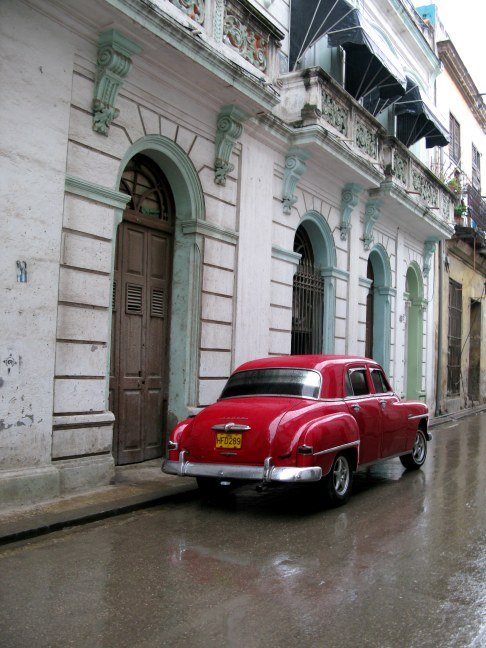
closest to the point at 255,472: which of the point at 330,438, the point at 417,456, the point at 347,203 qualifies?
the point at 330,438

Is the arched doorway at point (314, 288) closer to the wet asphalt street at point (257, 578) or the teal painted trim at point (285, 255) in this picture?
the teal painted trim at point (285, 255)

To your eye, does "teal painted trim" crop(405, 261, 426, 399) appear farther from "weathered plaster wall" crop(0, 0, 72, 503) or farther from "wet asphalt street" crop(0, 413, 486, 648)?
"weathered plaster wall" crop(0, 0, 72, 503)

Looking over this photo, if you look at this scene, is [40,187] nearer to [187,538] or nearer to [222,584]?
[187,538]

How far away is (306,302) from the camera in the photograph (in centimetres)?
1288

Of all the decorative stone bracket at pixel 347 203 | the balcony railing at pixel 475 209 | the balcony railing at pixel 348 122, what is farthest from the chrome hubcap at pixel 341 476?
the balcony railing at pixel 475 209

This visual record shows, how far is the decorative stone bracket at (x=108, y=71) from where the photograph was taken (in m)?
7.58

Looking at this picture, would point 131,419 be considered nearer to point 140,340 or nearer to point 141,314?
point 140,340

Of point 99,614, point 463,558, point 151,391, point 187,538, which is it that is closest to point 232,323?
point 151,391

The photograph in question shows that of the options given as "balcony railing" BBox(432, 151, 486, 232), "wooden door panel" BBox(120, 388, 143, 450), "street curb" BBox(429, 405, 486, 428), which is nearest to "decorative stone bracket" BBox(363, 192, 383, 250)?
"street curb" BBox(429, 405, 486, 428)

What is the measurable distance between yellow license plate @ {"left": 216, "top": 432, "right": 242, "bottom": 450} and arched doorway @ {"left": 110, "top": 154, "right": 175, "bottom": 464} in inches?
98.4

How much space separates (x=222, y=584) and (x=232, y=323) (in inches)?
239

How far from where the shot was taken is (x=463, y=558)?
500 centimetres

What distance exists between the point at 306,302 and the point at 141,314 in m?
4.70

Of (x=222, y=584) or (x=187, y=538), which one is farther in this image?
(x=187, y=538)
